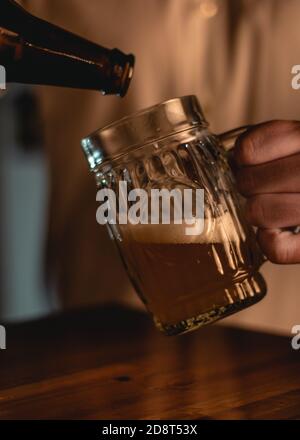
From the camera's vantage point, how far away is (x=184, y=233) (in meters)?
0.64

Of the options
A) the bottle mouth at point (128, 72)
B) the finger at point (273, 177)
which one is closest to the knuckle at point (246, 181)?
the finger at point (273, 177)

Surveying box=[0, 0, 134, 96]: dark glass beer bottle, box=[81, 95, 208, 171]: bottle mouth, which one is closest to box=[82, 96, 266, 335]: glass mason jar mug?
box=[81, 95, 208, 171]: bottle mouth

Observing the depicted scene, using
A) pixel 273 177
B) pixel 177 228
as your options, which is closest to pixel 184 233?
pixel 177 228

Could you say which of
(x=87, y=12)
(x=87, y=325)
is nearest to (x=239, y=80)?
(x=87, y=12)

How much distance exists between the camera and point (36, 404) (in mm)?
623

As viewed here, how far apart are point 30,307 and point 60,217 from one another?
699 millimetres

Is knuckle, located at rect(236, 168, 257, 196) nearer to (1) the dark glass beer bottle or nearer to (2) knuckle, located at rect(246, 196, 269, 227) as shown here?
(2) knuckle, located at rect(246, 196, 269, 227)

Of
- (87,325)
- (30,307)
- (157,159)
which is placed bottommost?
(30,307)

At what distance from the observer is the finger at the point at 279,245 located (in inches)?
26.6

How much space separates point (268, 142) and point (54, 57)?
251 mm

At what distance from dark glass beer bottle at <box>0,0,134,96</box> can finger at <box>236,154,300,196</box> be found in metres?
0.17

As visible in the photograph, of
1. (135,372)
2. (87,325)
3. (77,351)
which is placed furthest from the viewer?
(87,325)

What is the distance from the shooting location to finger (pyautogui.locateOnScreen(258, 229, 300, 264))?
68 cm

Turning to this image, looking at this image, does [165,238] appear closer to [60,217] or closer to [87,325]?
[87,325]
